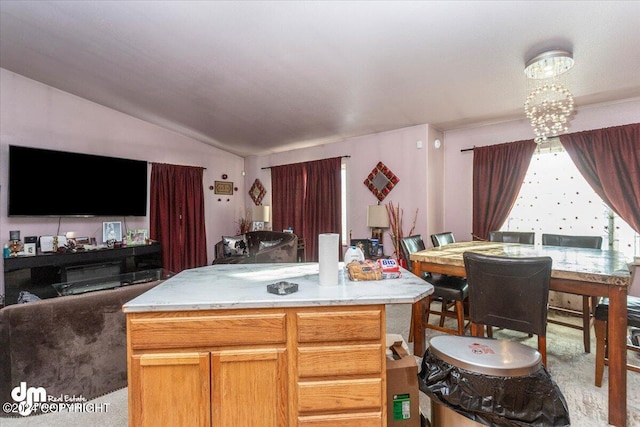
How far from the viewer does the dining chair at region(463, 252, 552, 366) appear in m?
1.75

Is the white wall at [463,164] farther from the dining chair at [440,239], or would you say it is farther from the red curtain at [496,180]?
the dining chair at [440,239]

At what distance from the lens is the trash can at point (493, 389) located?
1.25 m

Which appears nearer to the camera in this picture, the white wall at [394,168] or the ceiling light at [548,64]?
the ceiling light at [548,64]

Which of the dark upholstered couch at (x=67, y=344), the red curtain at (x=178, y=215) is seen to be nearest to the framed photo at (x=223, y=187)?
the red curtain at (x=178, y=215)

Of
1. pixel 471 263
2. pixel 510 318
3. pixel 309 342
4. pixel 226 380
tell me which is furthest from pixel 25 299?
pixel 510 318

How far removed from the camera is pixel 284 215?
5992 millimetres

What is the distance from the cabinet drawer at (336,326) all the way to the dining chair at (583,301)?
233 centimetres

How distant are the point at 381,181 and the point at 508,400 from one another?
3.70 meters

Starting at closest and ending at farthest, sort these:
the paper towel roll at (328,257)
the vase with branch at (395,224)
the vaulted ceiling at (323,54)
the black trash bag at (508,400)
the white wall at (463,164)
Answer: the black trash bag at (508,400) → the paper towel roll at (328,257) → the vaulted ceiling at (323,54) → the white wall at (463,164) → the vase with branch at (395,224)

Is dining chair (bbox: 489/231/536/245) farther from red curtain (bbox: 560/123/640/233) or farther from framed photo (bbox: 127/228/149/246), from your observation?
framed photo (bbox: 127/228/149/246)

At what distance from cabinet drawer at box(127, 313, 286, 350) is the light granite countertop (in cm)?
6

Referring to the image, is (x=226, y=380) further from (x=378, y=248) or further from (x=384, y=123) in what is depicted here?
(x=384, y=123)

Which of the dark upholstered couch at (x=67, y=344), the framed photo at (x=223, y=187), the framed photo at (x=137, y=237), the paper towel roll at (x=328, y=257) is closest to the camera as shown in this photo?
the paper towel roll at (x=328, y=257)

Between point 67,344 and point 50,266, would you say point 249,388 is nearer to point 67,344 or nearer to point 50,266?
point 67,344
